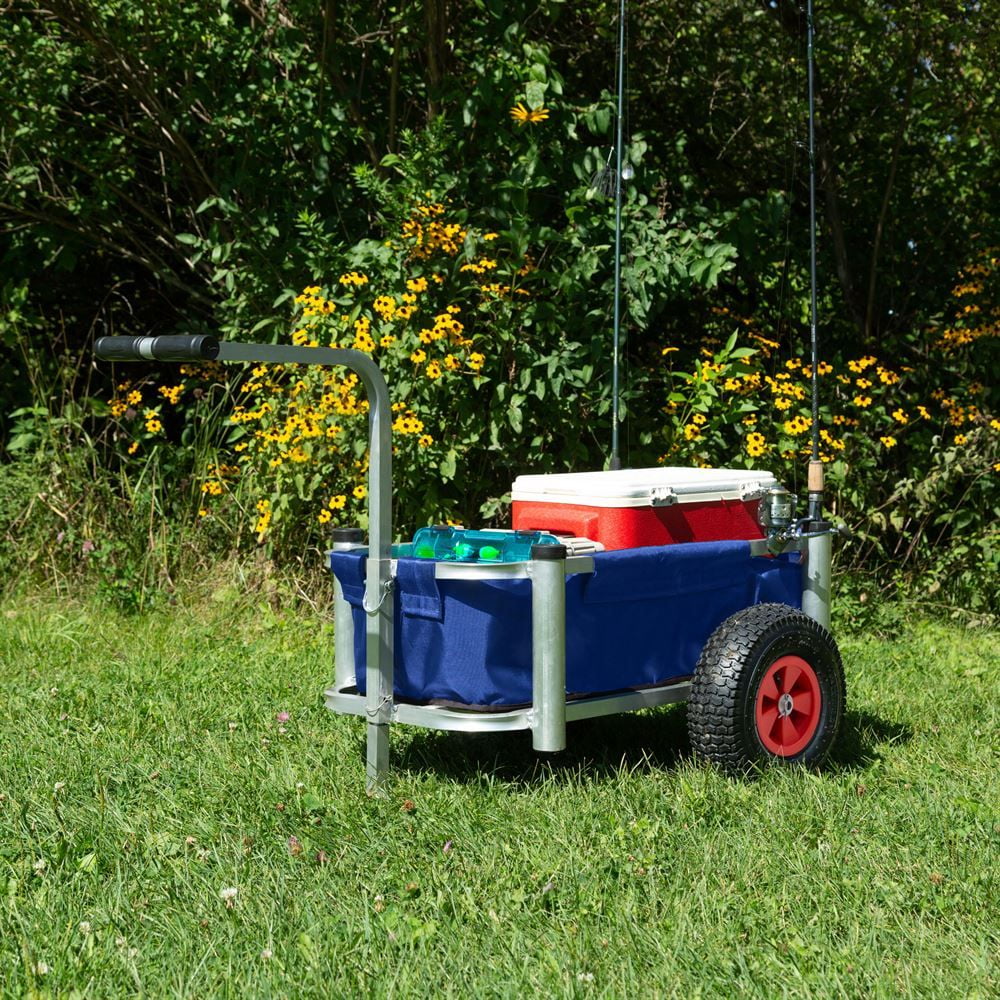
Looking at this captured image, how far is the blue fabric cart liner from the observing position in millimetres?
3301

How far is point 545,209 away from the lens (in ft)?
20.5

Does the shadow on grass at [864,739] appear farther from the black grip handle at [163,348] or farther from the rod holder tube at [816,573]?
the black grip handle at [163,348]

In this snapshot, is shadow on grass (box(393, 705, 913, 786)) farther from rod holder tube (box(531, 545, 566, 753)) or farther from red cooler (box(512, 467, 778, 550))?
red cooler (box(512, 467, 778, 550))

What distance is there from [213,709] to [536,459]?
2038mm

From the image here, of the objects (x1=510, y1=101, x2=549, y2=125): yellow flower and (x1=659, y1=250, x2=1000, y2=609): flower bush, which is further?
(x1=659, y1=250, x2=1000, y2=609): flower bush

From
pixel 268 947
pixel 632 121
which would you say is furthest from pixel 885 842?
pixel 632 121

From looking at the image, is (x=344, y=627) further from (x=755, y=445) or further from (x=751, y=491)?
(x=755, y=445)

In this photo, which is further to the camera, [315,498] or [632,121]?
[632,121]

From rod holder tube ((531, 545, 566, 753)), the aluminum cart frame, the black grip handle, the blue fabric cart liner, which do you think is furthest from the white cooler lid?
the black grip handle

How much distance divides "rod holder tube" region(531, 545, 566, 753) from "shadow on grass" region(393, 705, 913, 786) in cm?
27

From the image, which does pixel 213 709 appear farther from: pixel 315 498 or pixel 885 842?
pixel 885 842

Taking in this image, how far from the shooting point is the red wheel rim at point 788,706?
3.56 m

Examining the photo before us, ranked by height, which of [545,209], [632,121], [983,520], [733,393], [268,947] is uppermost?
[632,121]

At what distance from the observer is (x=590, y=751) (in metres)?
3.96
